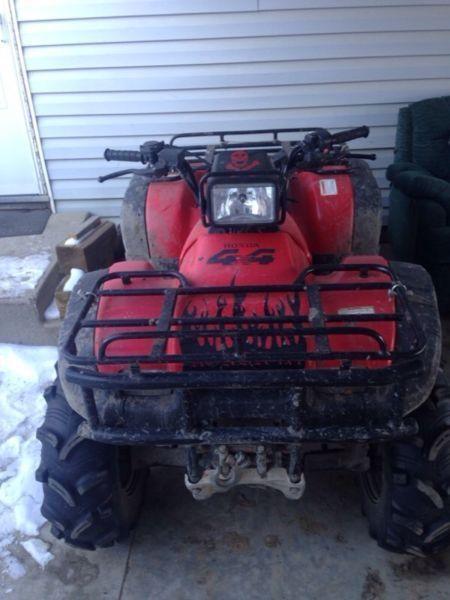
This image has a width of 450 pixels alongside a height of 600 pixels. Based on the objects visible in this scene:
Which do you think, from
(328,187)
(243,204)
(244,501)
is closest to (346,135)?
(328,187)

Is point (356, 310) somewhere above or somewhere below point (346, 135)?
below

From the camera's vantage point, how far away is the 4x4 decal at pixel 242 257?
6.83 feet

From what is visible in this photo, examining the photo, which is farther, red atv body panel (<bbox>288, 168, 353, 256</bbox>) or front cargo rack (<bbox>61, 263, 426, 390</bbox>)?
red atv body panel (<bbox>288, 168, 353, 256</bbox>)

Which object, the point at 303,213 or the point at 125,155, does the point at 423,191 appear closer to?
the point at 303,213

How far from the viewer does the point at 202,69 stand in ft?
14.6

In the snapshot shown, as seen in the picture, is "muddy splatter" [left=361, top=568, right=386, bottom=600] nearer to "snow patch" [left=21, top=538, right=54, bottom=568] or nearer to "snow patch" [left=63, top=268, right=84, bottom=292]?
"snow patch" [left=21, top=538, right=54, bottom=568]

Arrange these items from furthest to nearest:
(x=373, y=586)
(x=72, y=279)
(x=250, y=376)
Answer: (x=72, y=279)
(x=373, y=586)
(x=250, y=376)

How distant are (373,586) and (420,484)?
0.53m

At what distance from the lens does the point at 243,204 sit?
206 centimetres

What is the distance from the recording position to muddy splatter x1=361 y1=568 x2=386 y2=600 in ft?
7.32

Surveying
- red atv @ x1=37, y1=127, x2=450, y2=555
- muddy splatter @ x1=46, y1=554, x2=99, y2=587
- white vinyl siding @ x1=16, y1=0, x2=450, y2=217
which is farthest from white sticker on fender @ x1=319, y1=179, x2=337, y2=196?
white vinyl siding @ x1=16, y1=0, x2=450, y2=217

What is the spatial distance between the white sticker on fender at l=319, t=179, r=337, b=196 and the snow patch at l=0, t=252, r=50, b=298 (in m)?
1.92

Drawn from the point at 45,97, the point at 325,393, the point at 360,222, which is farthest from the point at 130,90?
the point at 325,393

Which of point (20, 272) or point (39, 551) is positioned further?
point (20, 272)
